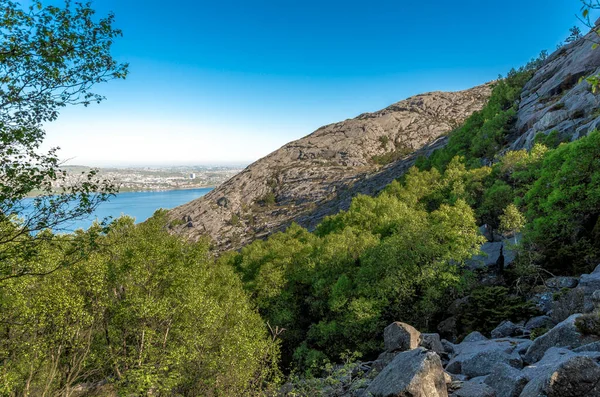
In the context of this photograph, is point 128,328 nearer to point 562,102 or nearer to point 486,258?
point 486,258

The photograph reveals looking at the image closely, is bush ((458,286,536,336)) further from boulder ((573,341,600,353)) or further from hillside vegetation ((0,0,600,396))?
boulder ((573,341,600,353))

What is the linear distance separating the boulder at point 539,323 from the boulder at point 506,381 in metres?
10.9

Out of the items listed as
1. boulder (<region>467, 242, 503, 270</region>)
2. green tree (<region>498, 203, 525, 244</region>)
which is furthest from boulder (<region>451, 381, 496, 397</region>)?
green tree (<region>498, 203, 525, 244</region>)

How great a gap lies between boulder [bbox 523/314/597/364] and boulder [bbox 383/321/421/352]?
7732mm

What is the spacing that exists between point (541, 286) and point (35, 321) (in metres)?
36.2

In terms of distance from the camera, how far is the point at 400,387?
12578mm

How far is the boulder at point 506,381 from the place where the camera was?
11742 millimetres

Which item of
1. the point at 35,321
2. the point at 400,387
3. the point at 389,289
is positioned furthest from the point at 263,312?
the point at 400,387

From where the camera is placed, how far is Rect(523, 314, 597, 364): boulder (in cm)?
1420

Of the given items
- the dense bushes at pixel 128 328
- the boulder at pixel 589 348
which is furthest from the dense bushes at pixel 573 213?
the dense bushes at pixel 128 328

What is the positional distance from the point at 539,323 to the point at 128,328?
29.0 meters

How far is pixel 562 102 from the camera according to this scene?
189 ft

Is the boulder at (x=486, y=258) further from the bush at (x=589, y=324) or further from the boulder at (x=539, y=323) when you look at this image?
the bush at (x=589, y=324)

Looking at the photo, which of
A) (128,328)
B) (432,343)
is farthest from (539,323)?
(128,328)
